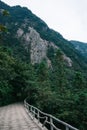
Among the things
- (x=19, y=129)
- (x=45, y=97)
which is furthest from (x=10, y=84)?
(x=19, y=129)

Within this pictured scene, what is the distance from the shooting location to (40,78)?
79938 mm

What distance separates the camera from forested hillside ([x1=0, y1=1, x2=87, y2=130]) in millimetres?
46188

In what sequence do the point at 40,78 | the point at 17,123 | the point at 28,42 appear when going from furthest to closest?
the point at 28,42 → the point at 40,78 → the point at 17,123

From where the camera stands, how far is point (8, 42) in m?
147

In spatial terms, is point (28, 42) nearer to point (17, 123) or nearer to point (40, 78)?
point (40, 78)

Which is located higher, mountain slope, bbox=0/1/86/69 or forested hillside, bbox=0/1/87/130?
mountain slope, bbox=0/1/86/69

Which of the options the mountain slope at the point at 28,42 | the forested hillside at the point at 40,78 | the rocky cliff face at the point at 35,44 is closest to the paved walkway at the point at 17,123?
the forested hillside at the point at 40,78

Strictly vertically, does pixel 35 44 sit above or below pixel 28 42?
below

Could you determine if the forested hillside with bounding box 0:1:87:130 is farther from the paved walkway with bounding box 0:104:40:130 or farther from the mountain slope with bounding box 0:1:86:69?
the paved walkway with bounding box 0:104:40:130

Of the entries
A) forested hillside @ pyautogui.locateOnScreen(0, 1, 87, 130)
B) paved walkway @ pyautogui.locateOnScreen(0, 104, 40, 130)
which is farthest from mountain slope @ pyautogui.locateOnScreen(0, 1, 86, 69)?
paved walkway @ pyautogui.locateOnScreen(0, 104, 40, 130)

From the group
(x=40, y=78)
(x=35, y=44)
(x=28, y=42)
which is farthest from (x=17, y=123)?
(x=28, y=42)

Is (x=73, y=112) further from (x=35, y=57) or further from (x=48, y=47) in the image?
(x=48, y=47)

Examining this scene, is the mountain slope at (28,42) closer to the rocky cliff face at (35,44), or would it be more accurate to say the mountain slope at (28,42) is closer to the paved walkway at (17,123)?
the rocky cliff face at (35,44)

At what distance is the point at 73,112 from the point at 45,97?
688cm
